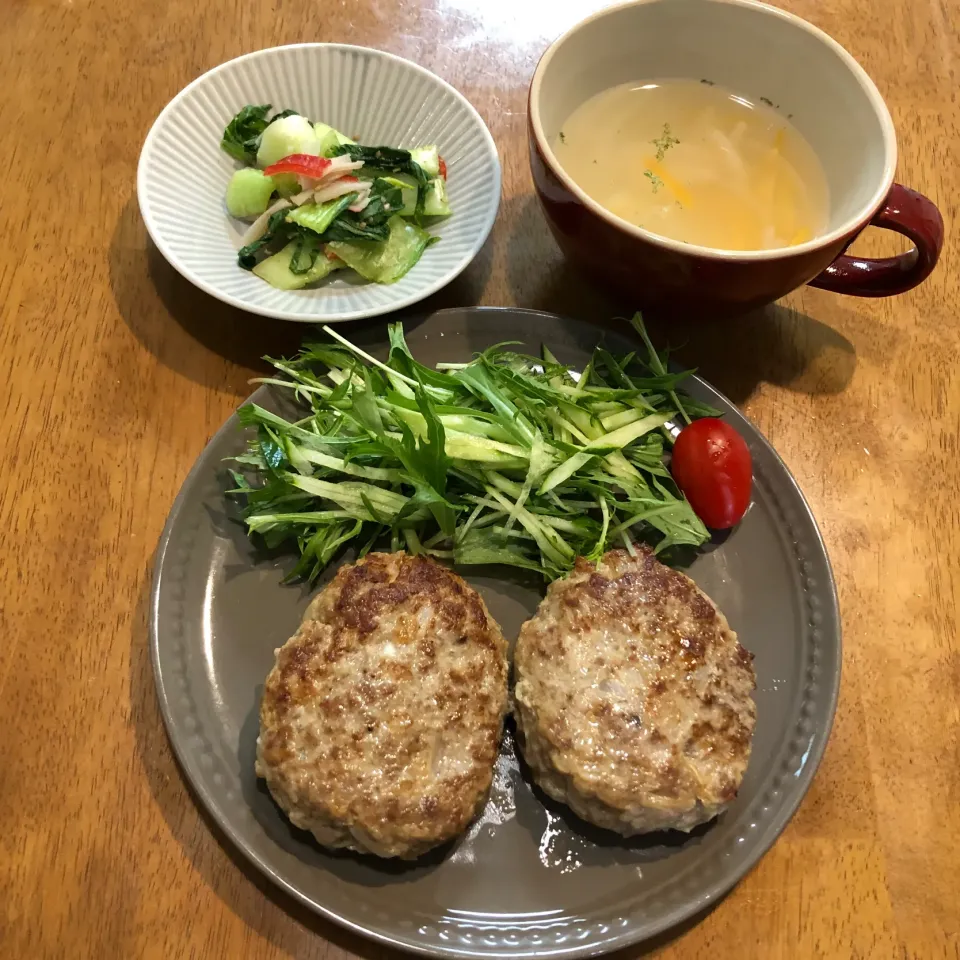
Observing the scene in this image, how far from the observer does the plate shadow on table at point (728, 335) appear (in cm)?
204

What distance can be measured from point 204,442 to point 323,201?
65 centimetres

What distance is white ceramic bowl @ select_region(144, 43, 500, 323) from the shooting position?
72.8 inches

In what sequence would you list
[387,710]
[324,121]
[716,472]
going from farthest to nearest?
[324,121] < [716,472] < [387,710]

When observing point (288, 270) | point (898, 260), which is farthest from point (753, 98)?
point (288, 270)

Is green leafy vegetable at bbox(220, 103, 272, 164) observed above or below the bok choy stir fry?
above

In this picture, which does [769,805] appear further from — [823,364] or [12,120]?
[12,120]

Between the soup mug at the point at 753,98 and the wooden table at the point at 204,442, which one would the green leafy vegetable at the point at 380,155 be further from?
the soup mug at the point at 753,98

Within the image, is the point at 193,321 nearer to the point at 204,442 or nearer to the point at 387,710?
the point at 204,442

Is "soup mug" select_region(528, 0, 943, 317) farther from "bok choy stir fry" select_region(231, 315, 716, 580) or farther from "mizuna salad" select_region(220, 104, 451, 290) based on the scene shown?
"mizuna salad" select_region(220, 104, 451, 290)

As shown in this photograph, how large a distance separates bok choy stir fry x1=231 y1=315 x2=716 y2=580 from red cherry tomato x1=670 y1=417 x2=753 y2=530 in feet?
0.15

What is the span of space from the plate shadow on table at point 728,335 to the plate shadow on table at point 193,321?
0.54 feet

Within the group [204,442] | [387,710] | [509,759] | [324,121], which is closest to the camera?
[387,710]

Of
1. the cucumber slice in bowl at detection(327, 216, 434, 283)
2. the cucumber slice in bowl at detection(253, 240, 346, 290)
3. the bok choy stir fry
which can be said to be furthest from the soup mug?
the cucumber slice in bowl at detection(253, 240, 346, 290)

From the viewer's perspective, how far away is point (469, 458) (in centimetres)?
175
